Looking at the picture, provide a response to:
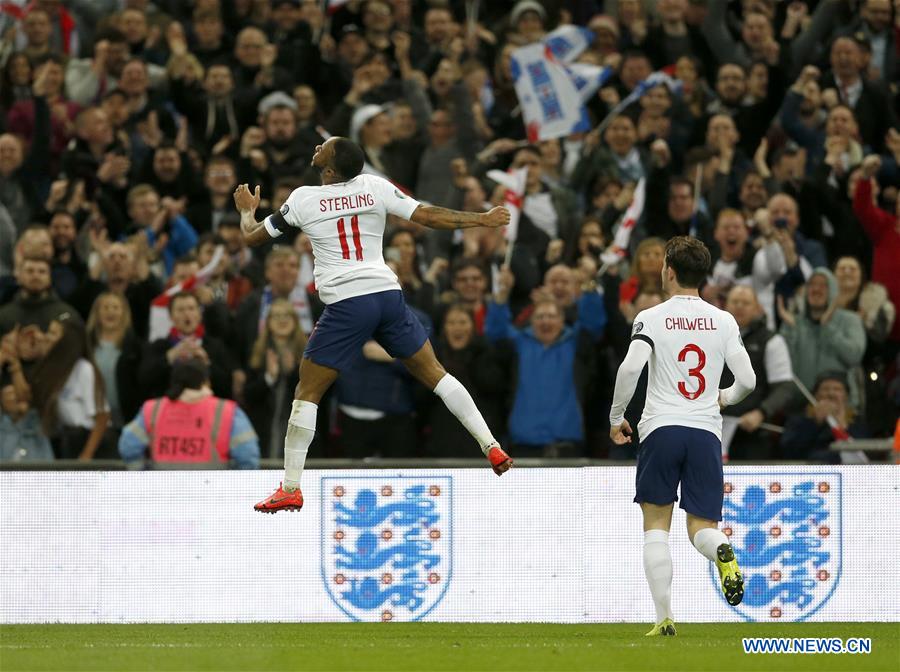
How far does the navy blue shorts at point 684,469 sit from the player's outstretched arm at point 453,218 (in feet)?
5.58

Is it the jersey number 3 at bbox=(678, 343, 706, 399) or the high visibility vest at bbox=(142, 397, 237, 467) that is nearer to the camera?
the jersey number 3 at bbox=(678, 343, 706, 399)

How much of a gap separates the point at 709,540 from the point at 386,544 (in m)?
3.33

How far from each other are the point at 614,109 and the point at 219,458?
262 inches

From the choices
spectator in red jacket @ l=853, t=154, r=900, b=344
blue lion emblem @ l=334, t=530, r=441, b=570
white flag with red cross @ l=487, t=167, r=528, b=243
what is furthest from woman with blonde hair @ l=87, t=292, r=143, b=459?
spectator in red jacket @ l=853, t=154, r=900, b=344

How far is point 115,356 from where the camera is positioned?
1662 centimetres

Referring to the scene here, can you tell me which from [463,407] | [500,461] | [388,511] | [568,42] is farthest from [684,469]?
[568,42]

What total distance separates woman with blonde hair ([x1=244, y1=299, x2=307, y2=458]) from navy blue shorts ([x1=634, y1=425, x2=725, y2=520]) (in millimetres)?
5351

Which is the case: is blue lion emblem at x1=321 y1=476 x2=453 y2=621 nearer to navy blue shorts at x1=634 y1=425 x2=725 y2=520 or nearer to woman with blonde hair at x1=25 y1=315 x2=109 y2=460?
navy blue shorts at x1=634 y1=425 x2=725 y2=520

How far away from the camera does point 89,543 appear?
14172 millimetres

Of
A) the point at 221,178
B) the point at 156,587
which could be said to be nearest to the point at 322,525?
the point at 156,587

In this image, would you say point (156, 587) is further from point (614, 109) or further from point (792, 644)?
point (614, 109)

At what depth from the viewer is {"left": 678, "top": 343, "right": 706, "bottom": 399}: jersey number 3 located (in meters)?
11.4

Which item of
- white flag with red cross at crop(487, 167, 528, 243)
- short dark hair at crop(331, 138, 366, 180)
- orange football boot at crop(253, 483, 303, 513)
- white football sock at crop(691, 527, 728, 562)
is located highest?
white flag with red cross at crop(487, 167, 528, 243)

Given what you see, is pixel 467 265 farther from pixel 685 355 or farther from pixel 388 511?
pixel 685 355
